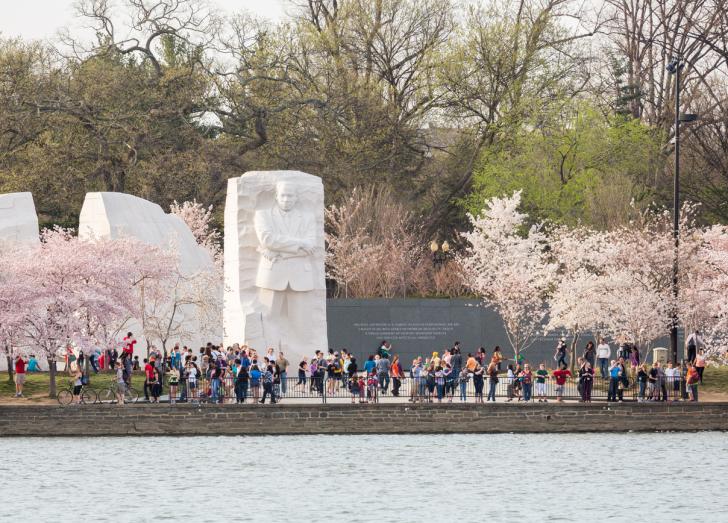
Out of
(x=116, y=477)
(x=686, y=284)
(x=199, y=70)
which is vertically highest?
(x=199, y=70)

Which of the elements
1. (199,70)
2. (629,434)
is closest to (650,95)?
(199,70)

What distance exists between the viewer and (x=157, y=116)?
235 feet

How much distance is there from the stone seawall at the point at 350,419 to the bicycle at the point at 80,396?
88 centimetres

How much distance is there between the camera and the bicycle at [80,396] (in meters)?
44.7

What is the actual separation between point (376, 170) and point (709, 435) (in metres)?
32.7

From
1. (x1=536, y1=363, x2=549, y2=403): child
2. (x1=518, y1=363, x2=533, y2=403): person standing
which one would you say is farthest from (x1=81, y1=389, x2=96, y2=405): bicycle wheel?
(x1=536, y1=363, x2=549, y2=403): child

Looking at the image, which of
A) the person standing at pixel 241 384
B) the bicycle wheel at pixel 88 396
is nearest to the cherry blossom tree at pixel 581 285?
the person standing at pixel 241 384

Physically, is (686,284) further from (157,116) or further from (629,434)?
(157,116)

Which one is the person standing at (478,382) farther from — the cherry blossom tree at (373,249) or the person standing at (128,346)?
the cherry blossom tree at (373,249)

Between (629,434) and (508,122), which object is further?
(508,122)

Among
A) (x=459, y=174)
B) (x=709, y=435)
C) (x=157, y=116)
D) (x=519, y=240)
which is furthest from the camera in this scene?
(x=459, y=174)

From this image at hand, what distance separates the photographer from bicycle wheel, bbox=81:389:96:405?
44731 millimetres

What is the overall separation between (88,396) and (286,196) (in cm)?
1176

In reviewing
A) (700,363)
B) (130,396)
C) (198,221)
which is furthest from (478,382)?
(198,221)
